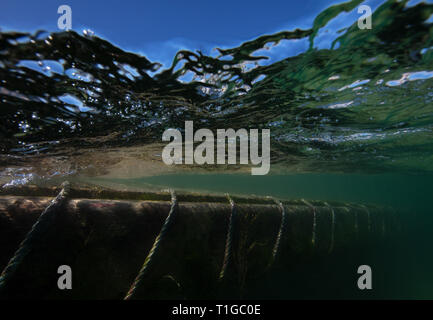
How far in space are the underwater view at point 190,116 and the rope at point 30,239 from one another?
0.05 feet

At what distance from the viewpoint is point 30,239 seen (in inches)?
111

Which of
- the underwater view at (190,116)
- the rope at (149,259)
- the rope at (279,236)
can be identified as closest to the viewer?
the rope at (149,259)

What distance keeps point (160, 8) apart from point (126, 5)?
65 cm

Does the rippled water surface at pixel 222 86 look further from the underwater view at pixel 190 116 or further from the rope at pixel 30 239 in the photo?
the rope at pixel 30 239

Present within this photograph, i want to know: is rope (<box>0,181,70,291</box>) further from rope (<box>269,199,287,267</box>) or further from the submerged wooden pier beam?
rope (<box>269,199,287,267</box>)

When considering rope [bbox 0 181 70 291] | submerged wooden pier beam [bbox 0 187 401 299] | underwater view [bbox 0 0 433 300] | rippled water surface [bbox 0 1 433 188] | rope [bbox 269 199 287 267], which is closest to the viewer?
rope [bbox 0 181 70 291]

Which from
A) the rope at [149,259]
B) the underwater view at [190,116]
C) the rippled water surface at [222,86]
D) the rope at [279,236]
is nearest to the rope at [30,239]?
the underwater view at [190,116]

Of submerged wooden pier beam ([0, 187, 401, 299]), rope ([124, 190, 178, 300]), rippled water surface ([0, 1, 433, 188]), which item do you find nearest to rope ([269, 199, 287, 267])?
submerged wooden pier beam ([0, 187, 401, 299])

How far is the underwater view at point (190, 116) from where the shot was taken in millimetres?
3418

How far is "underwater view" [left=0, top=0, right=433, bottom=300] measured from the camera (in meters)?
3.42

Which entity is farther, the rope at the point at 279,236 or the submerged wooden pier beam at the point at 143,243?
the rope at the point at 279,236

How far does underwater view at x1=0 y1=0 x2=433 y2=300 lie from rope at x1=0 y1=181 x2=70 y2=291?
15 millimetres

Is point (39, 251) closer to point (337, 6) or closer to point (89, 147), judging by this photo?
point (337, 6)

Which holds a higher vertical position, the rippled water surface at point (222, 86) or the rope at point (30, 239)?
the rippled water surface at point (222, 86)
